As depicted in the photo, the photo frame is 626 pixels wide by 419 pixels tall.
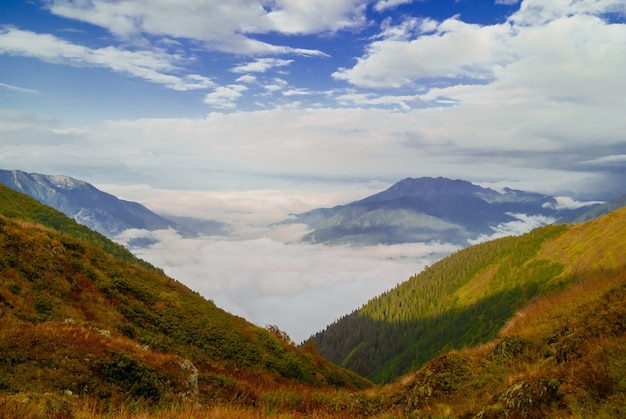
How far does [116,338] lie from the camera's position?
17984 mm

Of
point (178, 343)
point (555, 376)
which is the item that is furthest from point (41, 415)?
point (178, 343)

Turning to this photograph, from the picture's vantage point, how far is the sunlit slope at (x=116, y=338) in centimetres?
1249

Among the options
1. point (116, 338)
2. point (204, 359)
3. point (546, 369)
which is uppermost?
point (546, 369)

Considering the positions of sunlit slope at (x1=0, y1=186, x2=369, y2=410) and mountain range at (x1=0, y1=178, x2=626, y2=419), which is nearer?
mountain range at (x1=0, y1=178, x2=626, y2=419)

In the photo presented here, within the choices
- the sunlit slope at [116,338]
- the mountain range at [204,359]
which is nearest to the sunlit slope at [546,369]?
the mountain range at [204,359]

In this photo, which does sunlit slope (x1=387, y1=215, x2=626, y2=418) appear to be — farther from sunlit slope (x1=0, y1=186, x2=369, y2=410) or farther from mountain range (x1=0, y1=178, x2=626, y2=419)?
sunlit slope (x1=0, y1=186, x2=369, y2=410)

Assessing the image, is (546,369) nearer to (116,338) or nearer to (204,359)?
(116,338)

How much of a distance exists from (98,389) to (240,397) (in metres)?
5.61

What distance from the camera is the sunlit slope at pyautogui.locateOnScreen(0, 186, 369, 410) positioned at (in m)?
12.5

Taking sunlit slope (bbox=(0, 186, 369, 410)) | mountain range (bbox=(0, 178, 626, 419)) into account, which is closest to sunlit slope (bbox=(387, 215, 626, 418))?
mountain range (bbox=(0, 178, 626, 419))

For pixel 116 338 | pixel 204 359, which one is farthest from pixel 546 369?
pixel 204 359

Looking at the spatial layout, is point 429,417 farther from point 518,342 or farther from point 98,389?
point 98,389

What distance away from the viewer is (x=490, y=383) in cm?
1162

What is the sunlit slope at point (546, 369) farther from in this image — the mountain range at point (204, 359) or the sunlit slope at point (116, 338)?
the sunlit slope at point (116, 338)
